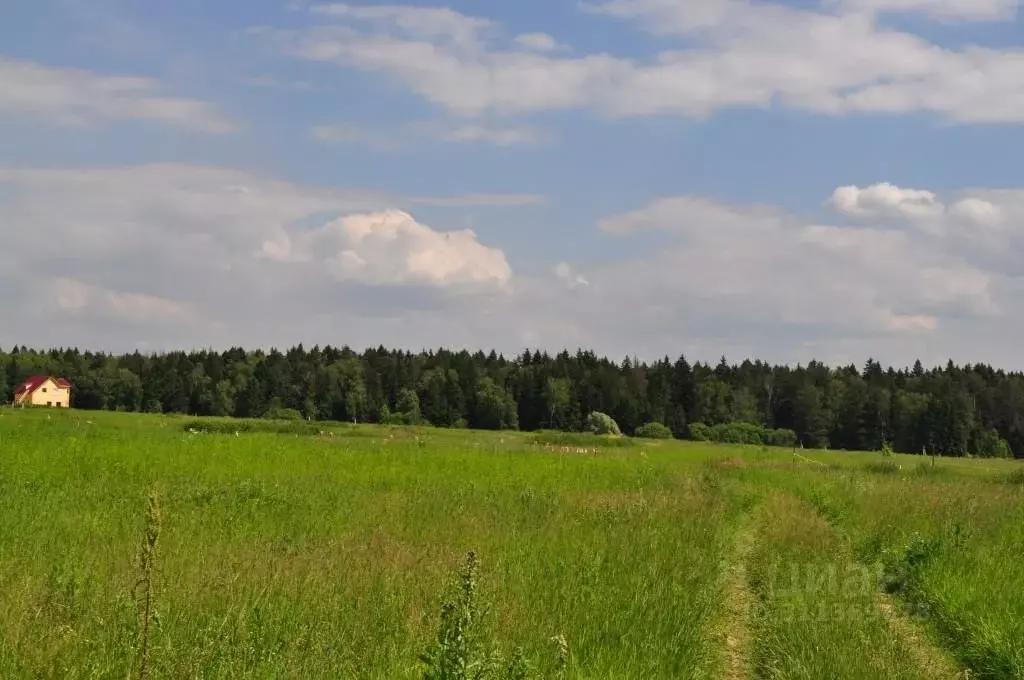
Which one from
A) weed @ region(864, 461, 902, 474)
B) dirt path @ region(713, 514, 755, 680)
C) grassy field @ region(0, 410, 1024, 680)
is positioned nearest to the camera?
grassy field @ region(0, 410, 1024, 680)

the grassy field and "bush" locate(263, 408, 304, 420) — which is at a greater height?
the grassy field

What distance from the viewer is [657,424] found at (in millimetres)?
106750

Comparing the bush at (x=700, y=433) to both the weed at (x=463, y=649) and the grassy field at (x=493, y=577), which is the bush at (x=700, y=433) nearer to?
the grassy field at (x=493, y=577)

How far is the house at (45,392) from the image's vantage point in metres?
112

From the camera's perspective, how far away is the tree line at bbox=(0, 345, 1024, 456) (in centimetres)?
11306

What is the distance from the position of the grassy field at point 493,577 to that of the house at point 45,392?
104 m

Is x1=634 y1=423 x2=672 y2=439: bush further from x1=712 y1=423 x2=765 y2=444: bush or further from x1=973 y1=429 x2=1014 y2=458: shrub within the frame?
x1=973 y1=429 x2=1014 y2=458: shrub

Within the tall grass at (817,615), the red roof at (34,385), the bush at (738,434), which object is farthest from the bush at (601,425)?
the tall grass at (817,615)

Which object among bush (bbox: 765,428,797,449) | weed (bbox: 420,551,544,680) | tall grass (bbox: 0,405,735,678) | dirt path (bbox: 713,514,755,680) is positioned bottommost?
bush (bbox: 765,428,797,449)

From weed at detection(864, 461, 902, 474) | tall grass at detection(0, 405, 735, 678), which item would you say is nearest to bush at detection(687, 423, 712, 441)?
weed at detection(864, 461, 902, 474)

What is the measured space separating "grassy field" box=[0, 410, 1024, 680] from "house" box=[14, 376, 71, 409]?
340 feet

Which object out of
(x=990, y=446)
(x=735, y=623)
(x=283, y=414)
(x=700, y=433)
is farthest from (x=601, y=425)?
(x=735, y=623)

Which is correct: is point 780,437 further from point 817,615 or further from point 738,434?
point 817,615

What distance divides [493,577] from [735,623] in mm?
2692
